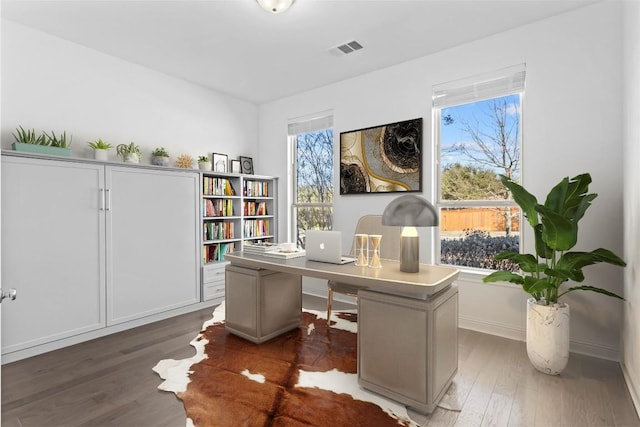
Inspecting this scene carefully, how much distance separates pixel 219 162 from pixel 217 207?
657 mm

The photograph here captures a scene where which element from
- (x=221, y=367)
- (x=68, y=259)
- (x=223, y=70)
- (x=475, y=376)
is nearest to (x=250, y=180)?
(x=223, y=70)

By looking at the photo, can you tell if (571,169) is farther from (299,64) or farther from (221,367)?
(221,367)

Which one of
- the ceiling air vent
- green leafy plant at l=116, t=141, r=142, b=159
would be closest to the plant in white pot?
the ceiling air vent

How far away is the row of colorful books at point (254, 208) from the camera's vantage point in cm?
471

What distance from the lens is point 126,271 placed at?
10.9 ft

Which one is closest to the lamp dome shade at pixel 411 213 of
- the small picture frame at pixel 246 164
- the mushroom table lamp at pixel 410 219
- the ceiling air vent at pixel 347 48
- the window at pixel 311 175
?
the mushroom table lamp at pixel 410 219

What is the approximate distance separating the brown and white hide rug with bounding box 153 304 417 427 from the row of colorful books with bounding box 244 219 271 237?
1.73 metres

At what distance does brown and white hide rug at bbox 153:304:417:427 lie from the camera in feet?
6.30

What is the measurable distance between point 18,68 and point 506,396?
4630mm

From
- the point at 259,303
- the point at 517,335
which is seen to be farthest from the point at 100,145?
the point at 517,335

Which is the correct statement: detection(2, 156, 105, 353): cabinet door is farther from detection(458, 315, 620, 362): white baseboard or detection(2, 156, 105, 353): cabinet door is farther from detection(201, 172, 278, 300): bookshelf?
detection(458, 315, 620, 362): white baseboard

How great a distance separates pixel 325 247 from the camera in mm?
2586

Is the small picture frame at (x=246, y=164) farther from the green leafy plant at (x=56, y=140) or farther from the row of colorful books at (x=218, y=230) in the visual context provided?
the green leafy plant at (x=56, y=140)

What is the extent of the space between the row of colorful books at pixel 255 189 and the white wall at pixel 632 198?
3.89 metres
